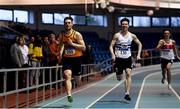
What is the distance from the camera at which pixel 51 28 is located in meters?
40.5

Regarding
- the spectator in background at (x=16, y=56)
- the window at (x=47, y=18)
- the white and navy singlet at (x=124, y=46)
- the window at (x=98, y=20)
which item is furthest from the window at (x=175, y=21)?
the white and navy singlet at (x=124, y=46)

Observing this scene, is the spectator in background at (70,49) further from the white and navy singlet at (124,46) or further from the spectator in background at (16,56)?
the spectator in background at (16,56)

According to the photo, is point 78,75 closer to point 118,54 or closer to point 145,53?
point 118,54

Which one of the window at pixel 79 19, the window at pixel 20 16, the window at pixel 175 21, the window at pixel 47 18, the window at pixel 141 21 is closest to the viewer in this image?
the window at pixel 20 16

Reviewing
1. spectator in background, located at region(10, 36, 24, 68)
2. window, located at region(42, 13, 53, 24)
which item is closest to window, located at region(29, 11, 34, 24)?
window, located at region(42, 13, 53, 24)

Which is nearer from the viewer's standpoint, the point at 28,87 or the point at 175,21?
the point at 28,87

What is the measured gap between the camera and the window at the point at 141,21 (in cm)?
4688

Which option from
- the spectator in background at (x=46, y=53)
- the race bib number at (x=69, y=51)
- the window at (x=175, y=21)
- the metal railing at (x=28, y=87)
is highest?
the window at (x=175, y=21)

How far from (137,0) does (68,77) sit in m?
26.5

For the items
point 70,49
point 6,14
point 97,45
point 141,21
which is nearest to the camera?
point 70,49

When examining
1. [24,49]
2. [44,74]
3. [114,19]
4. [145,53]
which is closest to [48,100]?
[44,74]

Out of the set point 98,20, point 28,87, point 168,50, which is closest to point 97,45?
point 98,20

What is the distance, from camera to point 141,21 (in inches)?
1861

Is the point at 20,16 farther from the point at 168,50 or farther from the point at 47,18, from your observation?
the point at 168,50
